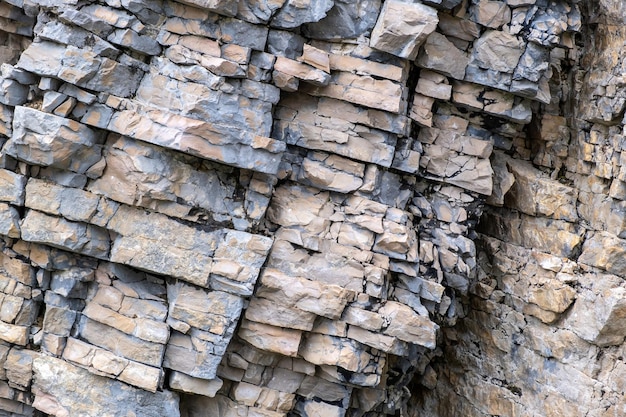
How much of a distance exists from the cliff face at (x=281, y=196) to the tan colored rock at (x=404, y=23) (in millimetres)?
32

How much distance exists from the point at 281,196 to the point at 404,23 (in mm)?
2489

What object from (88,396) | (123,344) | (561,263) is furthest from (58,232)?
(561,263)

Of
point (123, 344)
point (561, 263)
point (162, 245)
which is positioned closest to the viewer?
point (162, 245)

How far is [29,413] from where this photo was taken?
921 cm

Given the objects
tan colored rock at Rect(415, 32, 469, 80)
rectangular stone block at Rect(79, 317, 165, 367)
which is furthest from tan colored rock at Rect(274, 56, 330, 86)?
rectangular stone block at Rect(79, 317, 165, 367)

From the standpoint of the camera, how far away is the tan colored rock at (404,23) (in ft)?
27.2

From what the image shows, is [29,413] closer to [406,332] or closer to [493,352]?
[406,332]

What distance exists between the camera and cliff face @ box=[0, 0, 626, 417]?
27.0 ft

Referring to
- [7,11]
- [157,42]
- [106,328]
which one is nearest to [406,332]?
[106,328]

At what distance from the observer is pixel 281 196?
880cm

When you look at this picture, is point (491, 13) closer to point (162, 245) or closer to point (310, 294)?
point (310, 294)

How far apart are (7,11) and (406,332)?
6.32 m

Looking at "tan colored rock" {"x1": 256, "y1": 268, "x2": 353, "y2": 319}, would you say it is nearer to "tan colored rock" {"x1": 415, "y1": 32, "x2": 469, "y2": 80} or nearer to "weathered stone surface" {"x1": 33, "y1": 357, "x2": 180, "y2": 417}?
"weathered stone surface" {"x1": 33, "y1": 357, "x2": 180, "y2": 417}

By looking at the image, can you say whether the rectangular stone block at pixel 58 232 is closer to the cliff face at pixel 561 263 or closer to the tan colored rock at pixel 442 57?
the tan colored rock at pixel 442 57
